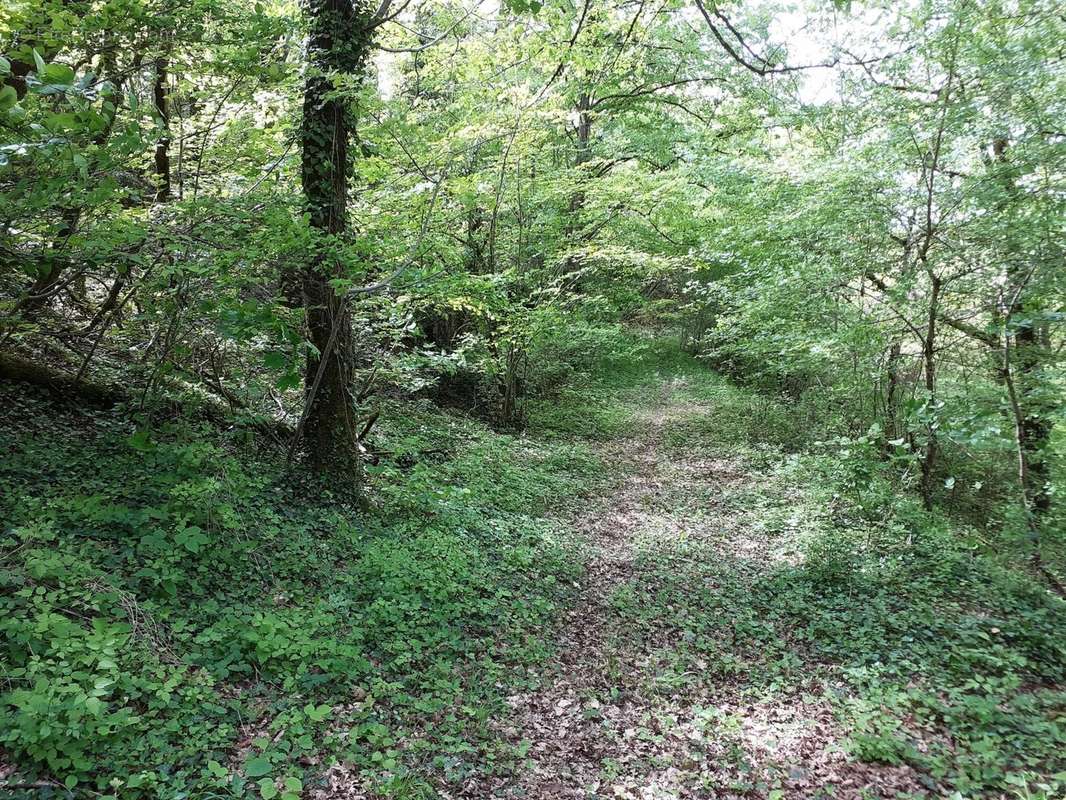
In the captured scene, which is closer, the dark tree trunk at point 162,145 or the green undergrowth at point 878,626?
the green undergrowth at point 878,626

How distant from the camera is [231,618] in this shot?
4.14 metres

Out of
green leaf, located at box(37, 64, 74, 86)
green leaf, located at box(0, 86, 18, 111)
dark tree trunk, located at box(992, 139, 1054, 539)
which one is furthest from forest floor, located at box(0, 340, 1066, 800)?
green leaf, located at box(37, 64, 74, 86)

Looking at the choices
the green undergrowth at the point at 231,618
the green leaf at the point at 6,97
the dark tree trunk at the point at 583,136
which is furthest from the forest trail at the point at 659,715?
the dark tree trunk at the point at 583,136

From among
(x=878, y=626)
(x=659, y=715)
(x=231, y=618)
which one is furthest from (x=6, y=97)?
(x=878, y=626)

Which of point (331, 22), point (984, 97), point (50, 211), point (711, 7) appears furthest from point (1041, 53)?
point (50, 211)

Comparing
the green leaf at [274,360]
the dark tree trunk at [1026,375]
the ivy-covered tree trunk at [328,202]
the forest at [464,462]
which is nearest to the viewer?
the forest at [464,462]

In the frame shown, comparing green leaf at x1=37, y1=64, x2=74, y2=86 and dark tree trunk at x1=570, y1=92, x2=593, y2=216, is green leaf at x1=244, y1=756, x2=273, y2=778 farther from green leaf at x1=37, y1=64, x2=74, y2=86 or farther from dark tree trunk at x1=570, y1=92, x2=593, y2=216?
dark tree trunk at x1=570, y1=92, x2=593, y2=216

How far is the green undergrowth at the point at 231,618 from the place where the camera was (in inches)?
119

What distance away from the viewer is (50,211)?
4.42 meters

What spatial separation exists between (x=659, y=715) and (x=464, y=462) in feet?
16.9

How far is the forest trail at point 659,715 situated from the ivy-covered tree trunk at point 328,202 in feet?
10.6

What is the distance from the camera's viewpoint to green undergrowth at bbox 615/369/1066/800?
12.8 ft

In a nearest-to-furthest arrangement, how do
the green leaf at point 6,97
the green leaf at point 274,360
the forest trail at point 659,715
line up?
1. the green leaf at point 6,97
2. the forest trail at point 659,715
3. the green leaf at point 274,360

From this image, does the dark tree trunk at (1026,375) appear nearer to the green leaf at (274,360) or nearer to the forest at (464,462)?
the forest at (464,462)
